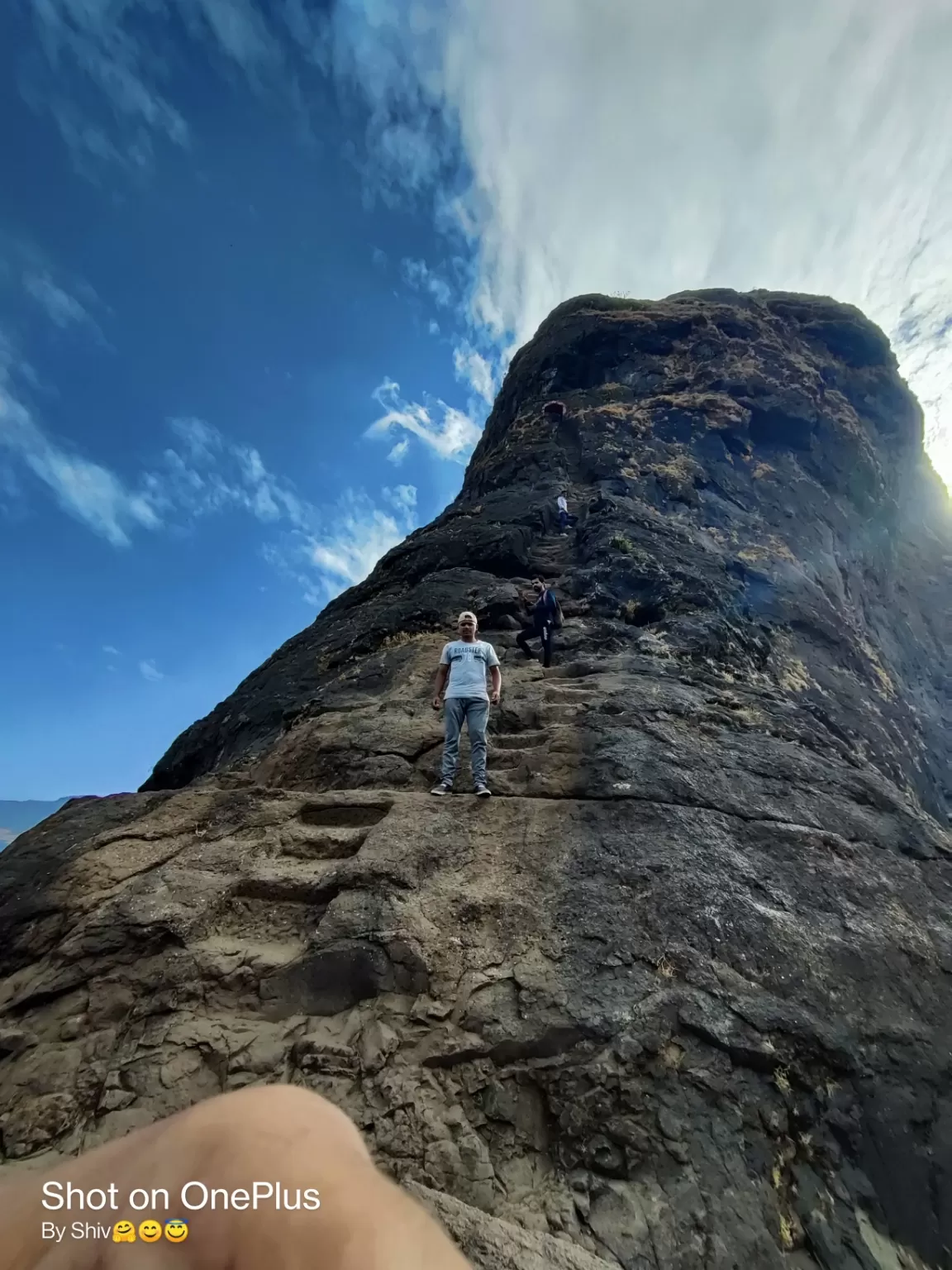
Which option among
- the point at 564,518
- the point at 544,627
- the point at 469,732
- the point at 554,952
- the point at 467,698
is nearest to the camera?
the point at 554,952

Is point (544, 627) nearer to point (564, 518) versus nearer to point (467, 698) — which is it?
point (467, 698)

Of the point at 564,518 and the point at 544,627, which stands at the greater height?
the point at 564,518

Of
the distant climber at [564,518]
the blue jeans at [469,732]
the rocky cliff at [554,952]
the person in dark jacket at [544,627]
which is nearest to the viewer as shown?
the rocky cliff at [554,952]

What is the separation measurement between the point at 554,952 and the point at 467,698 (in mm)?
2964

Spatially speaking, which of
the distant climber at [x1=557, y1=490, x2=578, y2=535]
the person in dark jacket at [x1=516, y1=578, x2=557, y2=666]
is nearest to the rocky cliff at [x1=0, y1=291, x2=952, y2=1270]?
the person in dark jacket at [x1=516, y1=578, x2=557, y2=666]

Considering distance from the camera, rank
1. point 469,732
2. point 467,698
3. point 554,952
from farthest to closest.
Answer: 1. point 467,698
2. point 469,732
3. point 554,952

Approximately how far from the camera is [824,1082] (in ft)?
13.2

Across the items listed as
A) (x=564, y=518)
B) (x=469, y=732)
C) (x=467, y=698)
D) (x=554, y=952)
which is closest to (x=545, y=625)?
(x=467, y=698)

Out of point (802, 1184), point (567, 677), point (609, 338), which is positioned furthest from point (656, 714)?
point (609, 338)

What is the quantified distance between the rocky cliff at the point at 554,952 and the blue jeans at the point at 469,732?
37cm

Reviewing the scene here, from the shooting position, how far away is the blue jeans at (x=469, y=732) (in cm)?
661

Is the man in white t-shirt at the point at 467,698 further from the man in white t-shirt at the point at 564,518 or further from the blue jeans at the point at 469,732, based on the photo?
the man in white t-shirt at the point at 564,518

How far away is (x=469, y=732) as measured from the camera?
687 centimetres

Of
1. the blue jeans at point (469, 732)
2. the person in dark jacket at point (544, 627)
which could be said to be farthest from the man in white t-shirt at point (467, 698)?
the person in dark jacket at point (544, 627)
